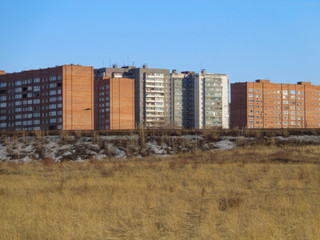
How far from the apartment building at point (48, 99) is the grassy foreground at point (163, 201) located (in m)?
104

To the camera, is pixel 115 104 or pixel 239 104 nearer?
pixel 115 104

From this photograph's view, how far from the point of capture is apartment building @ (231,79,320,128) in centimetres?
18612

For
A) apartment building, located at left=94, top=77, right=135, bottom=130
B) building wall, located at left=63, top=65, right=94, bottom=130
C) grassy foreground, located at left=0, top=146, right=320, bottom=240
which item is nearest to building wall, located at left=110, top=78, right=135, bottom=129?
apartment building, located at left=94, top=77, right=135, bottom=130

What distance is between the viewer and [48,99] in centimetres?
13750

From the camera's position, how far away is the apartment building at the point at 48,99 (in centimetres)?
13138

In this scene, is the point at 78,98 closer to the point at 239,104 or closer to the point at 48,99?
the point at 48,99

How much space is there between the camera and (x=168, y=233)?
11.8 metres

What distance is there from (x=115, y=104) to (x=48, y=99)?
2708 centimetres

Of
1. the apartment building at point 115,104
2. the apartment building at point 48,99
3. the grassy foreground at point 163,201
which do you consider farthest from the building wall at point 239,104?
the grassy foreground at point 163,201

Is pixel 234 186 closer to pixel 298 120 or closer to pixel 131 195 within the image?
pixel 131 195

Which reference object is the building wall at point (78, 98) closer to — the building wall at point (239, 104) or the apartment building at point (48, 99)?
the apartment building at point (48, 99)

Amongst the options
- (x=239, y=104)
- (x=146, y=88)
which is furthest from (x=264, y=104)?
(x=146, y=88)

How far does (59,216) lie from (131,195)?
4180 mm

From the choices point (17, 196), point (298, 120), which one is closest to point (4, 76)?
point (298, 120)
